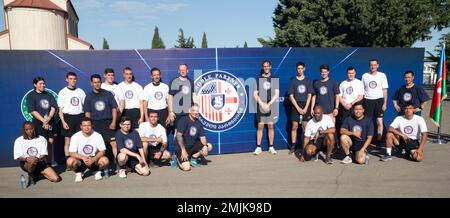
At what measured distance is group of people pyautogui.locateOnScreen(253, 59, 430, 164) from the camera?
548 centimetres

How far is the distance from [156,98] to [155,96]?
4 cm

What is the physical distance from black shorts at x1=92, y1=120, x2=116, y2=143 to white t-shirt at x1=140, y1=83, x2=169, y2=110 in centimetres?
76

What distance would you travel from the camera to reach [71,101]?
5.29 metres

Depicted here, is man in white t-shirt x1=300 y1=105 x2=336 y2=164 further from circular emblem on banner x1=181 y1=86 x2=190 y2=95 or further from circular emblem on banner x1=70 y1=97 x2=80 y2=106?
circular emblem on banner x1=70 y1=97 x2=80 y2=106

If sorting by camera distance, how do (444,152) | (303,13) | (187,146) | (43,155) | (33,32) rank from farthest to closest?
1. (33,32)
2. (303,13)
3. (444,152)
4. (187,146)
5. (43,155)

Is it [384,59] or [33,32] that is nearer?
[384,59]

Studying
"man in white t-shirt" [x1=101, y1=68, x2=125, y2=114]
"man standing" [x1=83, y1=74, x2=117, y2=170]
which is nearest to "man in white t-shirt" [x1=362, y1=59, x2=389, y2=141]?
"man in white t-shirt" [x1=101, y1=68, x2=125, y2=114]

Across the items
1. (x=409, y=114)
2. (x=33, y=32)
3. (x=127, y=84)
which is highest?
(x=33, y=32)

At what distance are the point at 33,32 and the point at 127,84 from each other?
2298 centimetres

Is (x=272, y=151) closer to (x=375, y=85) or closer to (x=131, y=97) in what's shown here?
(x=375, y=85)

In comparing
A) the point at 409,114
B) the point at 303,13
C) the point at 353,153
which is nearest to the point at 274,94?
the point at 353,153

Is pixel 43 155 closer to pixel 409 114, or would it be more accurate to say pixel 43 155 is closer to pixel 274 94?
pixel 274 94

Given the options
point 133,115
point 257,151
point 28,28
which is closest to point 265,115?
point 257,151

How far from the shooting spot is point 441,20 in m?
21.4
